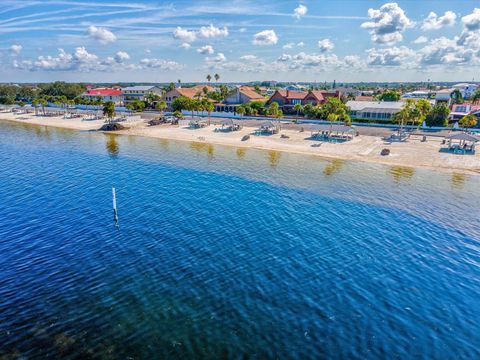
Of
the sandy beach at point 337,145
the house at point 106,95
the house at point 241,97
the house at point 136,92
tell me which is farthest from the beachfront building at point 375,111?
the house at point 106,95

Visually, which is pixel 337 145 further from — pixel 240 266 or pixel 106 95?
pixel 106 95

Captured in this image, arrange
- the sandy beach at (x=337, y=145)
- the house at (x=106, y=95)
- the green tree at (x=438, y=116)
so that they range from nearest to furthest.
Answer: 1. the sandy beach at (x=337, y=145)
2. the green tree at (x=438, y=116)
3. the house at (x=106, y=95)

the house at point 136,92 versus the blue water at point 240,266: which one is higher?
the house at point 136,92

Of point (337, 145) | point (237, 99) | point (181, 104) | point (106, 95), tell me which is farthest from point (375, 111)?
point (106, 95)

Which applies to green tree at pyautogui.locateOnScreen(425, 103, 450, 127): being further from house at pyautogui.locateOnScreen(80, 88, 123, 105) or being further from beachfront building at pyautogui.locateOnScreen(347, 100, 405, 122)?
house at pyautogui.locateOnScreen(80, 88, 123, 105)

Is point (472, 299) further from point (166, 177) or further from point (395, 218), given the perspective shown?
point (166, 177)

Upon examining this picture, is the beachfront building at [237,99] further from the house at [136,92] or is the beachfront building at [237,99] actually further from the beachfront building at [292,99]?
the house at [136,92]

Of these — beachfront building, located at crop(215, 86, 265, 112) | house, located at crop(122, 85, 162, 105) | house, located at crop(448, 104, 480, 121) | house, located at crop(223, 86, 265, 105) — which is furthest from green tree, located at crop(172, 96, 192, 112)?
house, located at crop(448, 104, 480, 121)
